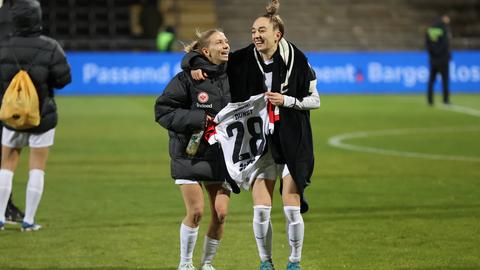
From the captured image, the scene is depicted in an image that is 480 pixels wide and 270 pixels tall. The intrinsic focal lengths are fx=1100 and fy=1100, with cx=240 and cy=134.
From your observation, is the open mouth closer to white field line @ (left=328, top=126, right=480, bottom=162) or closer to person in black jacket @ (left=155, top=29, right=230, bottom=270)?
person in black jacket @ (left=155, top=29, right=230, bottom=270)

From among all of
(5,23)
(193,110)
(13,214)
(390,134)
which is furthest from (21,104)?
(390,134)

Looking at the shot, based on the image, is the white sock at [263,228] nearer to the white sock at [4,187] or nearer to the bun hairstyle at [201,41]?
the bun hairstyle at [201,41]

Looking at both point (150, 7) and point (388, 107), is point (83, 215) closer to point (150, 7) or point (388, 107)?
point (388, 107)

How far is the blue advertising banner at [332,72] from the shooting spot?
1287 inches

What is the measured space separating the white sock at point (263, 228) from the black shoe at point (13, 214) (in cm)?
422

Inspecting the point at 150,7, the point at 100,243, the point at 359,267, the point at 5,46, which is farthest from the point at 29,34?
the point at 150,7

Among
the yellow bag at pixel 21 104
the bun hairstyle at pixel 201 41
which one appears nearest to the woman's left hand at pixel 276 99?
the bun hairstyle at pixel 201 41

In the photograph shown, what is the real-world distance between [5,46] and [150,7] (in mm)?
28247

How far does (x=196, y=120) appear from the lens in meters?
8.39

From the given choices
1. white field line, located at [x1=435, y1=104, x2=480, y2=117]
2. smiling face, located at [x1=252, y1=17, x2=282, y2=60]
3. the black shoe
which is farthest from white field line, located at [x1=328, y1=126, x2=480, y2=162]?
smiling face, located at [x1=252, y1=17, x2=282, y2=60]

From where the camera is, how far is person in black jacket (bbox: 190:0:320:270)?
8.20 metres

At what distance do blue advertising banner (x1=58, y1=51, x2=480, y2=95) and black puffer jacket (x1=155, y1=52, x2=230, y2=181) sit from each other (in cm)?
2403

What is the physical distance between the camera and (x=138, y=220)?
38.7 feet

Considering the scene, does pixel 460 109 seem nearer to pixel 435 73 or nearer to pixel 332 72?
pixel 435 73
